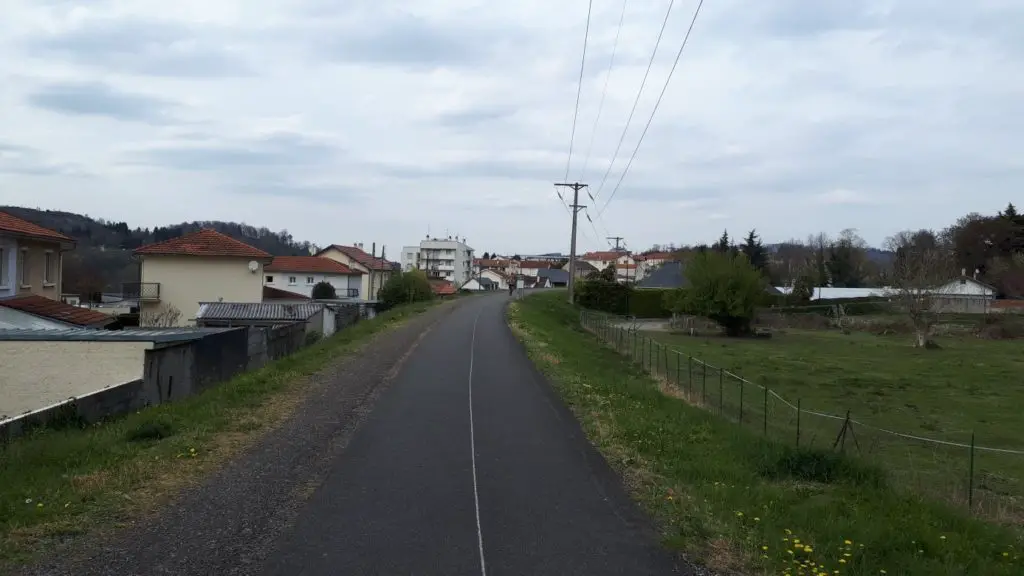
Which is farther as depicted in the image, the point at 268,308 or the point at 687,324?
the point at 687,324

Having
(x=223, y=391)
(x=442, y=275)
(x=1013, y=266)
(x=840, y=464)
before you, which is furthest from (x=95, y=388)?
(x=442, y=275)

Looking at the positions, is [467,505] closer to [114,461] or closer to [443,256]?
[114,461]

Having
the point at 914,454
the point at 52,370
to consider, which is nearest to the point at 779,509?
the point at 914,454

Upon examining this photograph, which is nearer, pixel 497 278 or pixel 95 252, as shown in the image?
pixel 95 252

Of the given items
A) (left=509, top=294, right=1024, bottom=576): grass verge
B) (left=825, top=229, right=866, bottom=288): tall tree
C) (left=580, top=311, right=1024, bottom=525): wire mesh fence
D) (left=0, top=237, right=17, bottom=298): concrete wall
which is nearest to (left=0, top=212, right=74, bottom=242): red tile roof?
(left=0, top=237, right=17, bottom=298): concrete wall

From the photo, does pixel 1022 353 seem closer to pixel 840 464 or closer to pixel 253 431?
pixel 840 464

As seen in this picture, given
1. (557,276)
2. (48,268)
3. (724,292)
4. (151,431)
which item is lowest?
(151,431)

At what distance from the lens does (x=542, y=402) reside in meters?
15.9

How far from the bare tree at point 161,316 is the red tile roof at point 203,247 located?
9.15 ft

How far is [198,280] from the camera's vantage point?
4212cm

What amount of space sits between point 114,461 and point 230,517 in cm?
256

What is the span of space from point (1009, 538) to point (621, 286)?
235ft

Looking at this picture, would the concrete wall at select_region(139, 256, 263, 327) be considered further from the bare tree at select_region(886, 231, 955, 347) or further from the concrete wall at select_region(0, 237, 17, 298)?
the bare tree at select_region(886, 231, 955, 347)

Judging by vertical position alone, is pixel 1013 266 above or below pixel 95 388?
above
